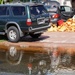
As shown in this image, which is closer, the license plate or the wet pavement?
the wet pavement

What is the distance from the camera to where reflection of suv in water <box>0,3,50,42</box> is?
14.2 metres

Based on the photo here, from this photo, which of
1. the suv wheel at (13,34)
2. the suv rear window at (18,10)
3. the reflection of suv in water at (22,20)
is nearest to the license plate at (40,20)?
the reflection of suv in water at (22,20)

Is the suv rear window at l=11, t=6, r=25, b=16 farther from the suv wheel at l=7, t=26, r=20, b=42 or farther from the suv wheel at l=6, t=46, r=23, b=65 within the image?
the suv wheel at l=6, t=46, r=23, b=65

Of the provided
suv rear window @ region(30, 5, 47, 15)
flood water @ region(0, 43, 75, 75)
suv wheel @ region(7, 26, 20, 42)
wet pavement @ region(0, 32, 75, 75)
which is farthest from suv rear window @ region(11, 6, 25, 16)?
flood water @ region(0, 43, 75, 75)

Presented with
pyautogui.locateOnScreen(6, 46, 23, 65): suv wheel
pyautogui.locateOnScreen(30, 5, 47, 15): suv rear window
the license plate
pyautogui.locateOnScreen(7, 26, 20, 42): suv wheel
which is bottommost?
pyautogui.locateOnScreen(6, 46, 23, 65): suv wheel

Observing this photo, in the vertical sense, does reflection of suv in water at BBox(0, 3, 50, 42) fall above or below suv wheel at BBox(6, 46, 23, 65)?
above

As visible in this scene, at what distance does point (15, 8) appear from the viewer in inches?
581

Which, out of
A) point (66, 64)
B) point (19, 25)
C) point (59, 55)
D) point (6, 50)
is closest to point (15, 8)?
point (19, 25)

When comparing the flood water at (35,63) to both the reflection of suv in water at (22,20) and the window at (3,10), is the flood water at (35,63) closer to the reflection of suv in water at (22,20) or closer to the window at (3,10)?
the reflection of suv in water at (22,20)

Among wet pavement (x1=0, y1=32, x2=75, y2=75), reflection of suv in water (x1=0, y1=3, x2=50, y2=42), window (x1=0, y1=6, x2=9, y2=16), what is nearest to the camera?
wet pavement (x1=0, y1=32, x2=75, y2=75)

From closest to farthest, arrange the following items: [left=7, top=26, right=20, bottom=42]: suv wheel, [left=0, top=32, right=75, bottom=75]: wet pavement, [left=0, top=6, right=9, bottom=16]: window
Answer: [left=0, top=32, right=75, bottom=75]: wet pavement, [left=7, top=26, right=20, bottom=42]: suv wheel, [left=0, top=6, right=9, bottom=16]: window

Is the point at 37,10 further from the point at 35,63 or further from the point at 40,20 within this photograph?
the point at 35,63

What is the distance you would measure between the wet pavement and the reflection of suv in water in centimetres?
54

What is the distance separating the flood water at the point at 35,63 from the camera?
9.60 m
